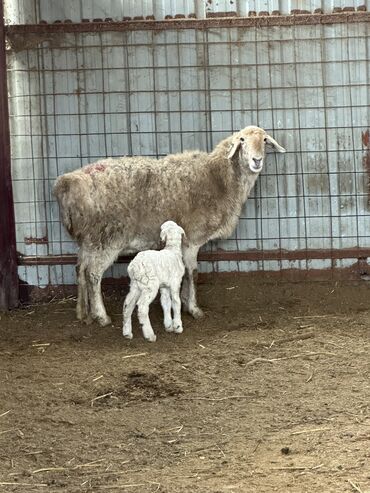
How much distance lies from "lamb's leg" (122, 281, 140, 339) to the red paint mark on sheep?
1.55 metres

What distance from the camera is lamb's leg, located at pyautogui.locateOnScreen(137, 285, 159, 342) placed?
747 centimetres

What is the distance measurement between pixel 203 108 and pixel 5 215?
2.49 m

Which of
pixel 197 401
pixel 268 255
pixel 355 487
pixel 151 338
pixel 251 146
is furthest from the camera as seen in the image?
pixel 268 255

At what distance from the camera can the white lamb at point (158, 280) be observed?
7457 mm

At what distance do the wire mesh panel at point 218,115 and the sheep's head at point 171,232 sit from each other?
168 centimetres

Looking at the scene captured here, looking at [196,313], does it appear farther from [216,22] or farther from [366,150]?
[216,22]

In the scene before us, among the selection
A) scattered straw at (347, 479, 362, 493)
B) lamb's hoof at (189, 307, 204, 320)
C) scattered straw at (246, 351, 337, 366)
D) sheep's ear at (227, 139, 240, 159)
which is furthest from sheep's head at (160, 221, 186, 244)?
scattered straw at (347, 479, 362, 493)

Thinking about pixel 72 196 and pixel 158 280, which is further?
pixel 72 196

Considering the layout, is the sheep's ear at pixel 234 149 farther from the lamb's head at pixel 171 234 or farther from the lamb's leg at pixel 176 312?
the lamb's leg at pixel 176 312

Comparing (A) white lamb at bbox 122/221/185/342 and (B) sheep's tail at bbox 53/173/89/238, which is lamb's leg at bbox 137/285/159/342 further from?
(B) sheep's tail at bbox 53/173/89/238

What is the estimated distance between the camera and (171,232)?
25.9ft

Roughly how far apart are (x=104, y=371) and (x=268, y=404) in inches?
60.5

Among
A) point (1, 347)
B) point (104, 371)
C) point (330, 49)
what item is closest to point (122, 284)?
point (1, 347)

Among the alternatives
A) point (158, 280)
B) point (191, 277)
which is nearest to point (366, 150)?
point (191, 277)
